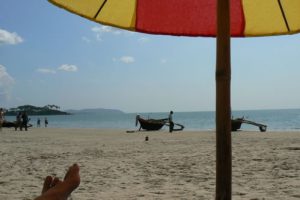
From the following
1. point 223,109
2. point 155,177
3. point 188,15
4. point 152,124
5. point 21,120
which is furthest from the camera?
point 21,120

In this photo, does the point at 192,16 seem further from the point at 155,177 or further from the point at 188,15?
the point at 155,177

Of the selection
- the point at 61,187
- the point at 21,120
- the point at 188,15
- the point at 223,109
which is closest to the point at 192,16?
the point at 188,15

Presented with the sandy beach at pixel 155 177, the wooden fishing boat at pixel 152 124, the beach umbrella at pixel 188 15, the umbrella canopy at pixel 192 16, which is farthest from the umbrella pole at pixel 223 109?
the wooden fishing boat at pixel 152 124

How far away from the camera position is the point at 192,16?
3.43 metres

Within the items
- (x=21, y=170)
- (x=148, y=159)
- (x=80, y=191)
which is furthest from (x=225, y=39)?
(x=148, y=159)

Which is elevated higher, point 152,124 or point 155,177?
point 152,124

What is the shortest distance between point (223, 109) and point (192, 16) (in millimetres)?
1190

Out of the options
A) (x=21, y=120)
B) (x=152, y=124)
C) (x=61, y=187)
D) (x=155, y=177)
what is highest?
(x=21, y=120)

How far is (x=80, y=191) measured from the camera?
594cm

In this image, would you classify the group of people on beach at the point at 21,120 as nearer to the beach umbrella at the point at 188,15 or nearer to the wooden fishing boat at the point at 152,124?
the wooden fishing boat at the point at 152,124

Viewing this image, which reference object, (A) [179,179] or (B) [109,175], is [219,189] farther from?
(B) [109,175]

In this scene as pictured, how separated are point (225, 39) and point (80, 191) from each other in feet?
13.3

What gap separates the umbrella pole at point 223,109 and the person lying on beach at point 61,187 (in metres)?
0.85

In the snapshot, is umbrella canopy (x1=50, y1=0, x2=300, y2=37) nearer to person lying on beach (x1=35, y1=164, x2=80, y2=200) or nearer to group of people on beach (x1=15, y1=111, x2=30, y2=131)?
person lying on beach (x1=35, y1=164, x2=80, y2=200)
